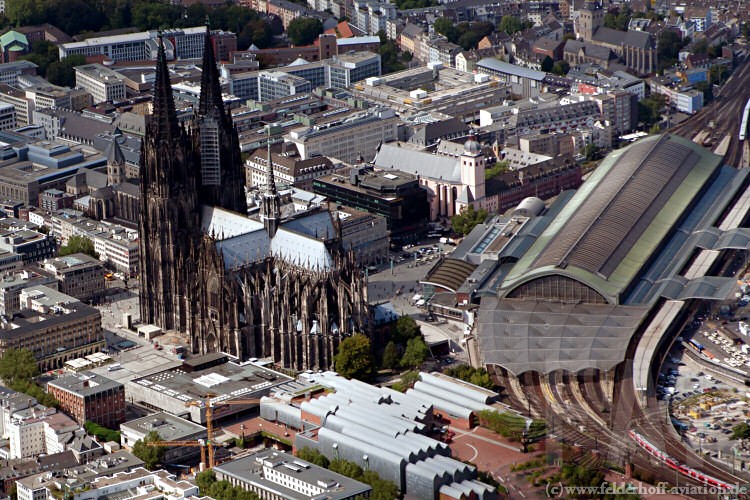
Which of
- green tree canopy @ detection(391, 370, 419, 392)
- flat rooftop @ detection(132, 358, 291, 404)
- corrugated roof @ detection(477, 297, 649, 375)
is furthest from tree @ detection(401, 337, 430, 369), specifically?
flat rooftop @ detection(132, 358, 291, 404)

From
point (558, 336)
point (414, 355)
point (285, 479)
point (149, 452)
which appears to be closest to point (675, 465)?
point (558, 336)

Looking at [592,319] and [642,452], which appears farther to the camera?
[592,319]

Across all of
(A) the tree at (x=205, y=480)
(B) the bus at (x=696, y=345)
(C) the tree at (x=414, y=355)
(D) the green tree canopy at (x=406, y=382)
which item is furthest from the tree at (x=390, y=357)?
(A) the tree at (x=205, y=480)

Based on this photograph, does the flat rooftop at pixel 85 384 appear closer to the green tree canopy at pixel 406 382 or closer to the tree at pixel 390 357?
the green tree canopy at pixel 406 382

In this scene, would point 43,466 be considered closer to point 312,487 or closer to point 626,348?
point 312,487

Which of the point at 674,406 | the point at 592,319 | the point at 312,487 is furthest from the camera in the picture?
the point at 592,319

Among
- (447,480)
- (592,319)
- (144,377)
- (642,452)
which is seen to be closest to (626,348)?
(592,319)

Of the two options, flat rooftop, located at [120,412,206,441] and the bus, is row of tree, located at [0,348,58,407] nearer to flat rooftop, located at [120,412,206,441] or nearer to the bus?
flat rooftop, located at [120,412,206,441]
